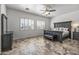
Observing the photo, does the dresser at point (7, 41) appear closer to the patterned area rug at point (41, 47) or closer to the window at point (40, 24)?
the patterned area rug at point (41, 47)

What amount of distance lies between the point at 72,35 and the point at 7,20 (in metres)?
1.84

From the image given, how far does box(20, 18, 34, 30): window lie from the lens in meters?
2.13

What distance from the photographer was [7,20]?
200 centimetres

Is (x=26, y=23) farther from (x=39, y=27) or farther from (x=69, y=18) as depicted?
(x=69, y=18)

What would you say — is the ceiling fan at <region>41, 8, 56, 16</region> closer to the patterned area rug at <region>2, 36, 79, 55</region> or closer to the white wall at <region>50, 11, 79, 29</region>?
the white wall at <region>50, 11, 79, 29</region>

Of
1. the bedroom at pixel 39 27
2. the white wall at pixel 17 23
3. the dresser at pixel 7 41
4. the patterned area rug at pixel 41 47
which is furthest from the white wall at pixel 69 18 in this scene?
the dresser at pixel 7 41

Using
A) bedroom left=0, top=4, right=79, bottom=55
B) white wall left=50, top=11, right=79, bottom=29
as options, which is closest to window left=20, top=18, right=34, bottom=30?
bedroom left=0, top=4, right=79, bottom=55

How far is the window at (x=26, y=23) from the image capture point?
2.13m

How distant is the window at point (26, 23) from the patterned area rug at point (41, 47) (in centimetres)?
36

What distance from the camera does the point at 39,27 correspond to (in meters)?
2.24

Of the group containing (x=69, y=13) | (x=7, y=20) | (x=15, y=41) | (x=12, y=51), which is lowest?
(x=12, y=51)

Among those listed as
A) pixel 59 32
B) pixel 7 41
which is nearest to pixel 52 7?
pixel 59 32
